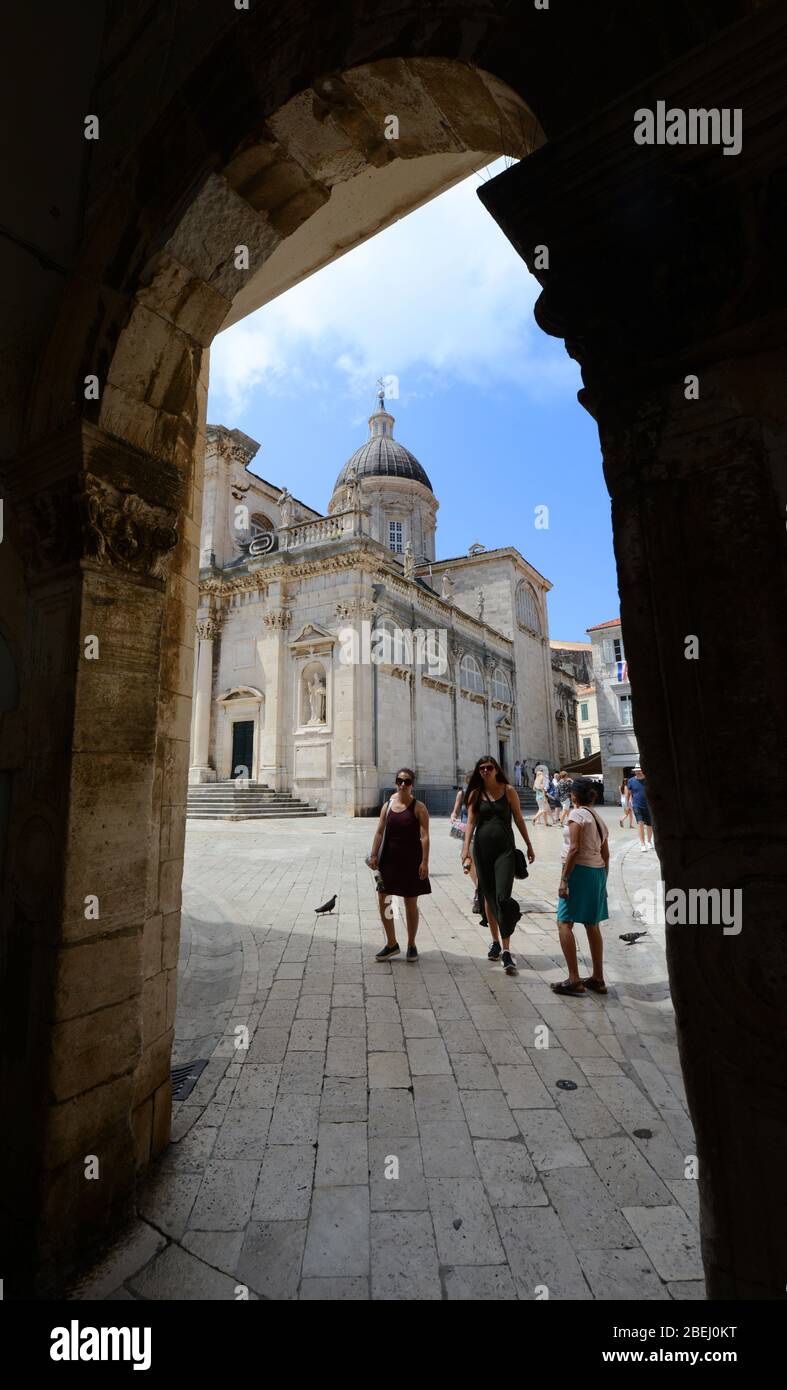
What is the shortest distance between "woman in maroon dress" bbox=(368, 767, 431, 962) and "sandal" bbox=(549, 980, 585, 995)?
130cm

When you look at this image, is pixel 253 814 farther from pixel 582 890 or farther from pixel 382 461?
pixel 382 461

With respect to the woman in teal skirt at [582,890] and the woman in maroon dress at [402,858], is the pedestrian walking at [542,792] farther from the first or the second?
the woman in teal skirt at [582,890]

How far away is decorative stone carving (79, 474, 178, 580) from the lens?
8.08ft

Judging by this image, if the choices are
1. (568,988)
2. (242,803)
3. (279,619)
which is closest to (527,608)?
(279,619)

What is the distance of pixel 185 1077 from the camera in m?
3.38

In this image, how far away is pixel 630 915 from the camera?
7.06 m

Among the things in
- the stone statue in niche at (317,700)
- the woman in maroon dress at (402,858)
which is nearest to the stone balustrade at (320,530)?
the stone statue in niche at (317,700)

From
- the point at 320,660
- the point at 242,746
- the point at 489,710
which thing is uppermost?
the point at 320,660

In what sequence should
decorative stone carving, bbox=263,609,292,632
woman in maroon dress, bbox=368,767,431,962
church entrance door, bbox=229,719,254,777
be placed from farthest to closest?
church entrance door, bbox=229,719,254,777
decorative stone carving, bbox=263,609,292,632
woman in maroon dress, bbox=368,767,431,962

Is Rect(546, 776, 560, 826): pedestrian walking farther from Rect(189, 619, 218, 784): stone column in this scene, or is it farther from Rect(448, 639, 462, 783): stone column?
Rect(189, 619, 218, 784): stone column

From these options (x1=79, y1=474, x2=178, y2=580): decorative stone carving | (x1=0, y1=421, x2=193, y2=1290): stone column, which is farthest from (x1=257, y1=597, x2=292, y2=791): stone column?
(x1=79, y1=474, x2=178, y2=580): decorative stone carving

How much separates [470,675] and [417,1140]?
28.5m
